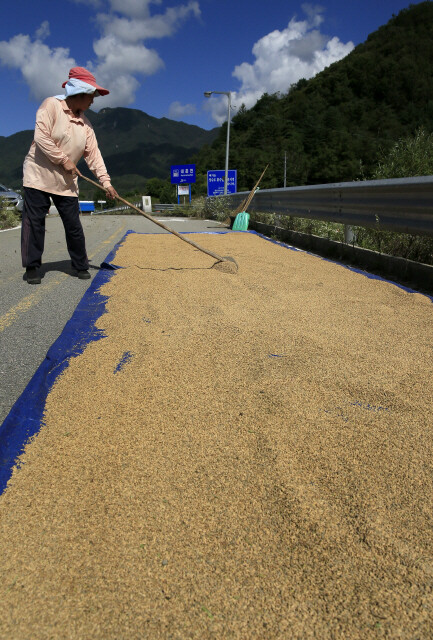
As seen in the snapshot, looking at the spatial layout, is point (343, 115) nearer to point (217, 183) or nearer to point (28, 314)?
point (217, 183)

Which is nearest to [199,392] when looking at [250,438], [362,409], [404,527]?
[250,438]

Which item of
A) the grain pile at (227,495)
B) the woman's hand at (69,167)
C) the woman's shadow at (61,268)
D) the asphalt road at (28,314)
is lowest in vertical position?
the grain pile at (227,495)

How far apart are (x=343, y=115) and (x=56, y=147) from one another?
9721 cm

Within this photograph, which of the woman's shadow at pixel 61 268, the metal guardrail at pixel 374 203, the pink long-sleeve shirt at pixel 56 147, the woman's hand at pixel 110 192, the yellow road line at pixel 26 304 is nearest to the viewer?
the yellow road line at pixel 26 304

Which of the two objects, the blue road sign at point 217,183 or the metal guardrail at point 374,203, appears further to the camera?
the blue road sign at point 217,183

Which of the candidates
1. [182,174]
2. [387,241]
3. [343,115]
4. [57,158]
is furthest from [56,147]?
[343,115]

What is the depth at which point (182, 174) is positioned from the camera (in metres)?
45.6

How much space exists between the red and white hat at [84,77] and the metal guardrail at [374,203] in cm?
324

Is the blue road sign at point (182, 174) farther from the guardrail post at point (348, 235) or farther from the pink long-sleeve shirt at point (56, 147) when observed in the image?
the pink long-sleeve shirt at point (56, 147)

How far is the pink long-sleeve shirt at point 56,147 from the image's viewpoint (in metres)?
4.38

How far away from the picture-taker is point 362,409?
6.83ft

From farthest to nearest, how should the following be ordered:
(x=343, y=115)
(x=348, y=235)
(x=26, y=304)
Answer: (x=343, y=115) → (x=348, y=235) → (x=26, y=304)

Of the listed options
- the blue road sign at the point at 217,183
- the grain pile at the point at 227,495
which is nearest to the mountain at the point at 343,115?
the blue road sign at the point at 217,183

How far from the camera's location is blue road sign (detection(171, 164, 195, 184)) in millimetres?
45250
